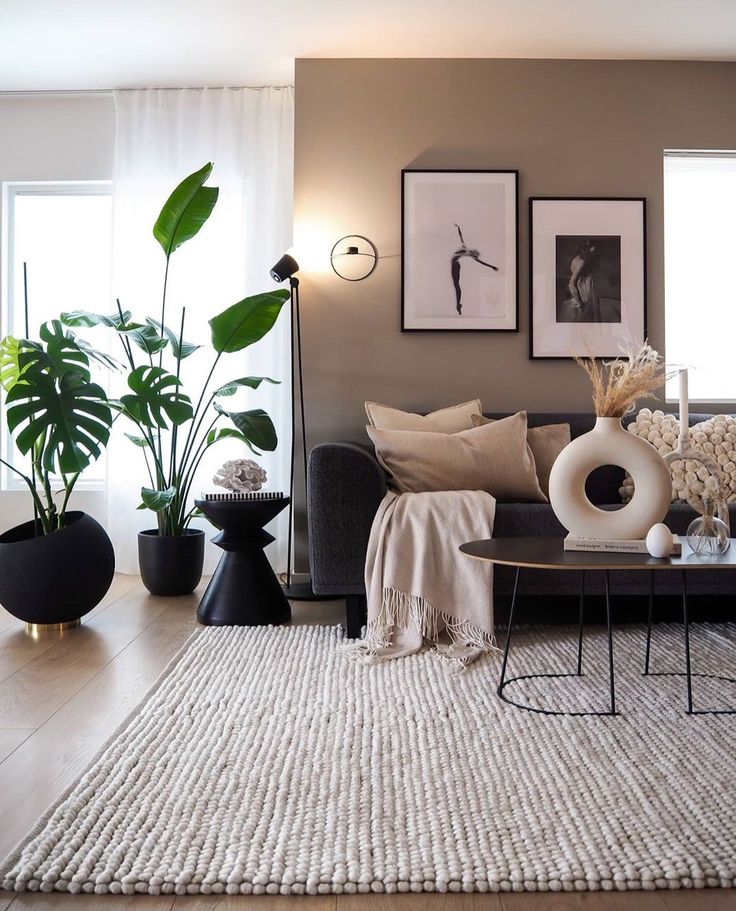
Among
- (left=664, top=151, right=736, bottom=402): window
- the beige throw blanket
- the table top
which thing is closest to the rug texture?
the beige throw blanket

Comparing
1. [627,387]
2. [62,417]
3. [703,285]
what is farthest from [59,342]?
[703,285]

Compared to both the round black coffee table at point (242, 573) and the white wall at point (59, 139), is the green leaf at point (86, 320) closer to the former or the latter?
the round black coffee table at point (242, 573)

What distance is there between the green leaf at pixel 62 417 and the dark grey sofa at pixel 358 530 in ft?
2.51

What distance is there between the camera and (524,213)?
416cm

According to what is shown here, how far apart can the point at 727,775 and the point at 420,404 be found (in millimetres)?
2564

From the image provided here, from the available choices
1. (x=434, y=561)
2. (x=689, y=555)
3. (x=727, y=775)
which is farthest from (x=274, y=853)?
(x=434, y=561)

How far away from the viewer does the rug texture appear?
4.65ft

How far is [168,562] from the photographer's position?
388 cm

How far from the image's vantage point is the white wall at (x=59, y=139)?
4.63 meters

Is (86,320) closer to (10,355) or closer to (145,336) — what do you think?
(145,336)

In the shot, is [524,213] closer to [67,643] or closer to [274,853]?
[67,643]

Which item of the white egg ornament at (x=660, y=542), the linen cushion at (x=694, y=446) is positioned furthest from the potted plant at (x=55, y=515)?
the linen cushion at (x=694, y=446)

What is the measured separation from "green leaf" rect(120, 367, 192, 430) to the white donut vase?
1656 millimetres

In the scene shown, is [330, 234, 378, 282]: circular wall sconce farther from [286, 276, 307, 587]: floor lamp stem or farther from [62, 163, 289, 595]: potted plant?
[62, 163, 289, 595]: potted plant
